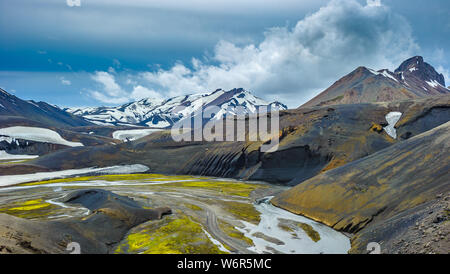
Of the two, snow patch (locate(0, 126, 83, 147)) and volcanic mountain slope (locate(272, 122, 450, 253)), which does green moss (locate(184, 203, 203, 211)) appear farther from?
snow patch (locate(0, 126, 83, 147))

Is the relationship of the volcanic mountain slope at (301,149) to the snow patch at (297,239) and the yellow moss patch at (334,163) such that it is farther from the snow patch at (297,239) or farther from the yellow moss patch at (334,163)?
the snow patch at (297,239)

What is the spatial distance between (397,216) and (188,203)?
1840 centimetres

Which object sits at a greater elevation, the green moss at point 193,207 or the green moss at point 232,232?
the green moss at point 193,207

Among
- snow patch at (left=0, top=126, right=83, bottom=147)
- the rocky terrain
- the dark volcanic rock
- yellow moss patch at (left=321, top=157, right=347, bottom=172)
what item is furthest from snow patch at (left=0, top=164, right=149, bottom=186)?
snow patch at (left=0, top=126, right=83, bottom=147)

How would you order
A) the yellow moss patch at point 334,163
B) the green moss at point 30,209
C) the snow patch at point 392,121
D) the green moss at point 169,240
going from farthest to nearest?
the snow patch at point 392,121
the yellow moss patch at point 334,163
the green moss at point 30,209
the green moss at point 169,240

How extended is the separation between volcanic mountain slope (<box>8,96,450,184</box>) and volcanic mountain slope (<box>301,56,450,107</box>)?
219ft

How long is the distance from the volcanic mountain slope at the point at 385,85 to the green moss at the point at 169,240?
4463 inches

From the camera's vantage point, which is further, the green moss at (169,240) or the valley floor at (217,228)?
the valley floor at (217,228)

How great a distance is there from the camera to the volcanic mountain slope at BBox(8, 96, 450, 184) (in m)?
44.3

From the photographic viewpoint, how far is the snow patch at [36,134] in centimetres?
12107

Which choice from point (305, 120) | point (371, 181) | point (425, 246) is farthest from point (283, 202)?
point (305, 120)

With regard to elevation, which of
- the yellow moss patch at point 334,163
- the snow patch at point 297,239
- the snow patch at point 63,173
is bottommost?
the snow patch at point 297,239

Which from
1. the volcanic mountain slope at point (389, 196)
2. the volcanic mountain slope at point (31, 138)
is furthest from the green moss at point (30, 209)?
the volcanic mountain slope at point (31, 138)
